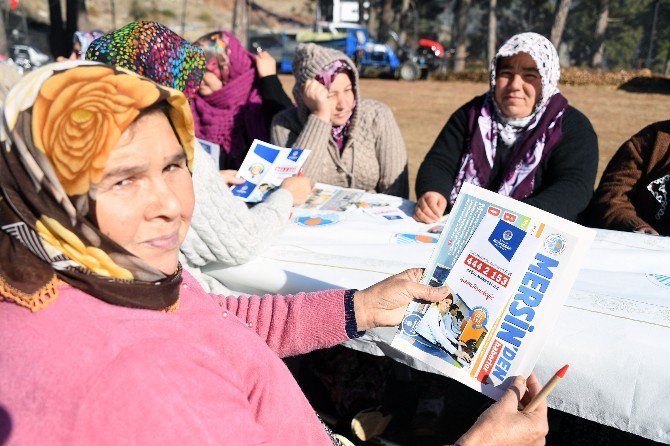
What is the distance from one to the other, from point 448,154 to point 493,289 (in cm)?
186

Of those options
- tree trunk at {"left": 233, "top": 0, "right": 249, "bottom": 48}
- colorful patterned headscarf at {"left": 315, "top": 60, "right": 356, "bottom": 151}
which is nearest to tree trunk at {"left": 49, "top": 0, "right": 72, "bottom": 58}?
tree trunk at {"left": 233, "top": 0, "right": 249, "bottom": 48}

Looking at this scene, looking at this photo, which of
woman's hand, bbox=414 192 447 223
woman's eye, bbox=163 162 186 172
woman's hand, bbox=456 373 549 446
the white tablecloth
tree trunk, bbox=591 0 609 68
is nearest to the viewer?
woman's eye, bbox=163 162 186 172

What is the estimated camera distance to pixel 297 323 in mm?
1754

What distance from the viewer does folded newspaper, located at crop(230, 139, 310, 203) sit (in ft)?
9.19

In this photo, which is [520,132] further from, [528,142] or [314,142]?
[314,142]

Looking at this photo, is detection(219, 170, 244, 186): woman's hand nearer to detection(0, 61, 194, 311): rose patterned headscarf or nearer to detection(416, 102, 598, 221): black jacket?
detection(416, 102, 598, 221): black jacket

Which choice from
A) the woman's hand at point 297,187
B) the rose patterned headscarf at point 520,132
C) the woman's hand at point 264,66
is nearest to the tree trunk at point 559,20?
the woman's hand at point 264,66

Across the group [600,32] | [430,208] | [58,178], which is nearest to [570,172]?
[430,208]

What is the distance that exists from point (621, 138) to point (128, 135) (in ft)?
35.2

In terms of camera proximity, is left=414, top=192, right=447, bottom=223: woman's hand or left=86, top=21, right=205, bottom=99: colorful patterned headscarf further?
left=414, top=192, right=447, bottom=223: woman's hand

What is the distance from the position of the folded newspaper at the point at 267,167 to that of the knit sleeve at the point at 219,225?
478mm

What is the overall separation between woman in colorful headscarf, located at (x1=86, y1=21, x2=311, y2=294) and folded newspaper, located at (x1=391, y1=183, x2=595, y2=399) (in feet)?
2.51

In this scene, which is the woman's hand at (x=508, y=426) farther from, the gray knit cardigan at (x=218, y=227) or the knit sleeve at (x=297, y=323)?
the gray knit cardigan at (x=218, y=227)

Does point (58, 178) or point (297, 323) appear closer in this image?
point (58, 178)
